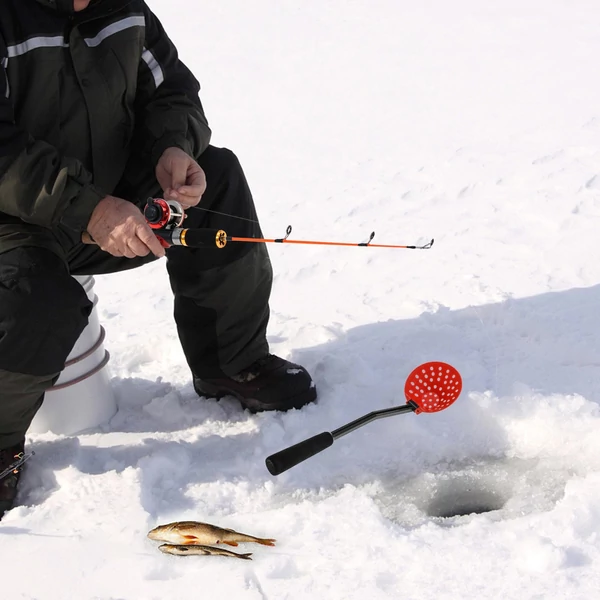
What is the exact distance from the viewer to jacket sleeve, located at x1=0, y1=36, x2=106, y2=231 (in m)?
1.90

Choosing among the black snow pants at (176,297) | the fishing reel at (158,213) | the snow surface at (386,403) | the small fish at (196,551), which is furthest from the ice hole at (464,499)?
the fishing reel at (158,213)

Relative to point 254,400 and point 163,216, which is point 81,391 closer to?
point 254,400

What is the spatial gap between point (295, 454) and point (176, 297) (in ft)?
2.35

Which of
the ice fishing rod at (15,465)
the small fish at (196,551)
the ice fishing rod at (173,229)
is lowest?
the small fish at (196,551)

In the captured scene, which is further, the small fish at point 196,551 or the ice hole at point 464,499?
the ice hole at point 464,499

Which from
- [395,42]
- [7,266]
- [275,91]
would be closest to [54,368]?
[7,266]

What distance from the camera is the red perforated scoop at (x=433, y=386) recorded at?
2.29 m

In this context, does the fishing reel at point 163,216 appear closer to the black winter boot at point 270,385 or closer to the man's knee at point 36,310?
the man's knee at point 36,310

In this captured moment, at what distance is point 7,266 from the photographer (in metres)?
1.92

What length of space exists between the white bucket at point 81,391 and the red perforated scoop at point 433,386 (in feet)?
3.24

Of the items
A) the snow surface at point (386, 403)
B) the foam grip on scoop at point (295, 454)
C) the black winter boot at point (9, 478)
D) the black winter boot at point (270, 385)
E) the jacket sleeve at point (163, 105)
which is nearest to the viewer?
the snow surface at point (386, 403)

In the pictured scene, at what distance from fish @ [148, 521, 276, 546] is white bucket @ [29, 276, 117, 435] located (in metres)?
0.63

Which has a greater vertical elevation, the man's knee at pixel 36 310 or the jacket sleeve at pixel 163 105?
the jacket sleeve at pixel 163 105

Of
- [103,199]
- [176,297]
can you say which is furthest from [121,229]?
[176,297]
